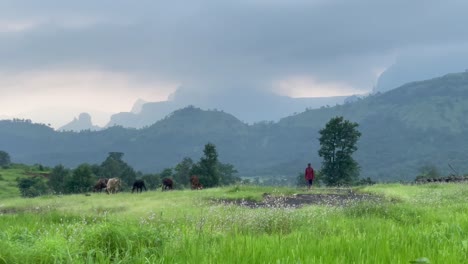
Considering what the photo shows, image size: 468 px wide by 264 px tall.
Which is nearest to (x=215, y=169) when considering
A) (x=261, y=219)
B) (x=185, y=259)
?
(x=261, y=219)

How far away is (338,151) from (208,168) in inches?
1044

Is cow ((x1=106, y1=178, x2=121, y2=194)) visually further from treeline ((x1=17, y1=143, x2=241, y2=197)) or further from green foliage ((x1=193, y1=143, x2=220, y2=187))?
green foliage ((x1=193, y1=143, x2=220, y2=187))

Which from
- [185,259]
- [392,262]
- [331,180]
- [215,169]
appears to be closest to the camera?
[392,262]

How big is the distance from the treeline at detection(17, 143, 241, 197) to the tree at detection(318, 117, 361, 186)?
22451mm

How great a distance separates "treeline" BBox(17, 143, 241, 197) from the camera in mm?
94938

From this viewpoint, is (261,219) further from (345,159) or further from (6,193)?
(6,193)

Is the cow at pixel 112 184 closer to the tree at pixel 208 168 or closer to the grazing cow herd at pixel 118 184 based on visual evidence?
the grazing cow herd at pixel 118 184

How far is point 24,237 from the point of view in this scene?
8.05 meters

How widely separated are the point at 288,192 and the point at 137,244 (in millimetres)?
27980

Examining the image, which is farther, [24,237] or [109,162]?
[109,162]

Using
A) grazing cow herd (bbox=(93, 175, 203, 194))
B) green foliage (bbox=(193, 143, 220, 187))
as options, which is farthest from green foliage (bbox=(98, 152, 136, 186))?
grazing cow herd (bbox=(93, 175, 203, 194))

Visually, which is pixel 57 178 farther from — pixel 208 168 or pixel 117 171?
pixel 208 168

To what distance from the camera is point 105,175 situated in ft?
436

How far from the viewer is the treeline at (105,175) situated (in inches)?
3738
